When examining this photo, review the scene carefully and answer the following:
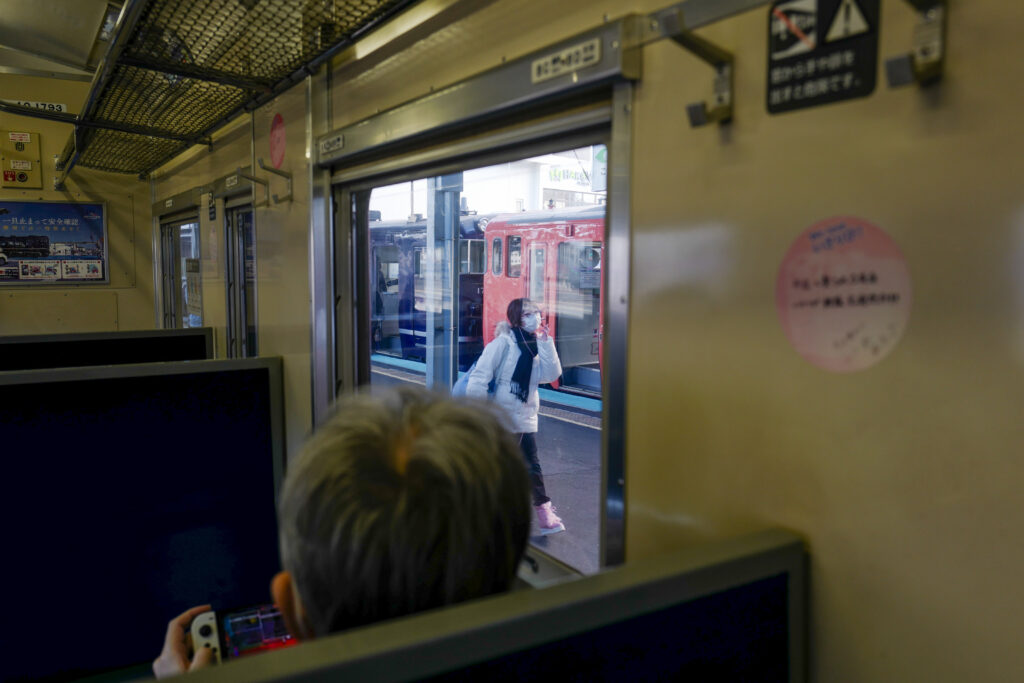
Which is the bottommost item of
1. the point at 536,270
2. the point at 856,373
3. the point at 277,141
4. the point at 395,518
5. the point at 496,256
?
the point at 395,518

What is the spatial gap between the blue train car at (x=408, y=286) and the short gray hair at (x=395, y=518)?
208cm

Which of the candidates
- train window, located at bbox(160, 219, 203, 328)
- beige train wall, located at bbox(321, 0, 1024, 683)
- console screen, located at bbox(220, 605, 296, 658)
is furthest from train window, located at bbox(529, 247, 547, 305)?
beige train wall, located at bbox(321, 0, 1024, 683)

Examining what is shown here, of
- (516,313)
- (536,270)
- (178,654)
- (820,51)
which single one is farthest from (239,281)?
(820,51)

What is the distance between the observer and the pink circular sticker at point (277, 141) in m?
3.06

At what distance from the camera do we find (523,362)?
3.89m

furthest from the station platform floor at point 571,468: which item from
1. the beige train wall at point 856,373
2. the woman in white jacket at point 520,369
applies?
the beige train wall at point 856,373

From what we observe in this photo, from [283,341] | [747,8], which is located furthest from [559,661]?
[283,341]

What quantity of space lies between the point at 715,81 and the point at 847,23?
0.23 metres

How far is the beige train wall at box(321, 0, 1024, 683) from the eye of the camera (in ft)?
2.86

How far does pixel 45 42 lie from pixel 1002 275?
5.05m

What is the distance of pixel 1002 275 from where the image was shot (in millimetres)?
860

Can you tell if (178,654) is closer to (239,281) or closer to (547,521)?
(547,521)

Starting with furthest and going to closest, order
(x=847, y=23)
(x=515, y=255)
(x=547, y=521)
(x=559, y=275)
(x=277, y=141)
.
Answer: (x=515, y=255) → (x=559, y=275) → (x=547, y=521) → (x=277, y=141) → (x=847, y=23)

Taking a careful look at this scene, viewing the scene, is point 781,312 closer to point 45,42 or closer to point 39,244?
point 45,42
